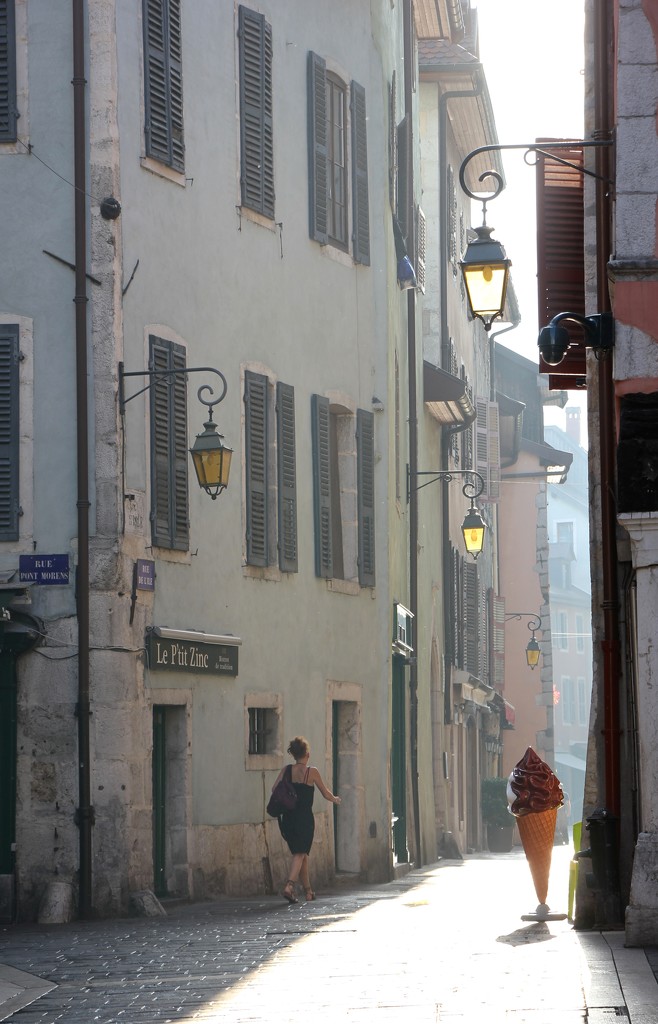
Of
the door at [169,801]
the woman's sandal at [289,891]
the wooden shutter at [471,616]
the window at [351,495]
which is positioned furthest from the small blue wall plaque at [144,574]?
the wooden shutter at [471,616]

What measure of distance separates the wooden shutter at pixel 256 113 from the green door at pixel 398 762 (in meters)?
7.22

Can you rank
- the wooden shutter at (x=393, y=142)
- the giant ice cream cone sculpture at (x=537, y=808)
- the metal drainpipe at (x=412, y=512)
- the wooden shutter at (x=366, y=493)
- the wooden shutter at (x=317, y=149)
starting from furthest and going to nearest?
the metal drainpipe at (x=412, y=512) → the wooden shutter at (x=393, y=142) → the wooden shutter at (x=366, y=493) → the wooden shutter at (x=317, y=149) → the giant ice cream cone sculpture at (x=537, y=808)

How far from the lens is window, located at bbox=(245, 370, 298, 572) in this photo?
19.0 m

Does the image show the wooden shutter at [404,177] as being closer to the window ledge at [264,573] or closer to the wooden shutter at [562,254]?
the window ledge at [264,573]

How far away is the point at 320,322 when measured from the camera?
2119 centimetres

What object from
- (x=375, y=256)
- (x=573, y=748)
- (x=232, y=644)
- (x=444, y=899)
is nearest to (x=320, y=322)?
(x=375, y=256)

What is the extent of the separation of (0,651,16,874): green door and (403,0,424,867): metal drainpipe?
10558 mm

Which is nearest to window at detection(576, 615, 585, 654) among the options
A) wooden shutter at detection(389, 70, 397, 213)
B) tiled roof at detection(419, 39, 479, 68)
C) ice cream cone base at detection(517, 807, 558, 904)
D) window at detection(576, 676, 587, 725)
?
window at detection(576, 676, 587, 725)

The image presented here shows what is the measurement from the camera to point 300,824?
650 inches

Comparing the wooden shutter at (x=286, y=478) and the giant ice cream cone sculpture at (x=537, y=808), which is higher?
the wooden shutter at (x=286, y=478)

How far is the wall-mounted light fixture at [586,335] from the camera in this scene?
11477 millimetres

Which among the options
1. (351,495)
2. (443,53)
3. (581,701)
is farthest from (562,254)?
(581,701)

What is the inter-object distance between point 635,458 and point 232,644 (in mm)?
8350

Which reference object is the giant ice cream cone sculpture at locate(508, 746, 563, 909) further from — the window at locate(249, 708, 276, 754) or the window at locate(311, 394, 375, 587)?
the window at locate(311, 394, 375, 587)
